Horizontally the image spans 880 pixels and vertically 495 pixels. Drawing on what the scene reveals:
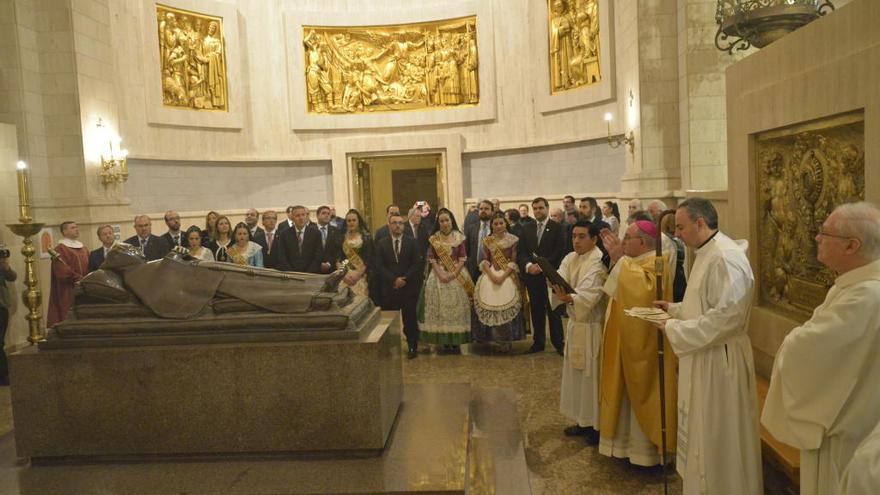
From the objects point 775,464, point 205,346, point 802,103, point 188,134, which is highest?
point 188,134

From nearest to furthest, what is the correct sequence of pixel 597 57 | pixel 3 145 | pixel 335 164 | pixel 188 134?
pixel 3 145
pixel 597 57
pixel 188 134
pixel 335 164

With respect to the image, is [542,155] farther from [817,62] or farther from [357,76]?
[817,62]

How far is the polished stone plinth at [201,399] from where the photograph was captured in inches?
Result: 148

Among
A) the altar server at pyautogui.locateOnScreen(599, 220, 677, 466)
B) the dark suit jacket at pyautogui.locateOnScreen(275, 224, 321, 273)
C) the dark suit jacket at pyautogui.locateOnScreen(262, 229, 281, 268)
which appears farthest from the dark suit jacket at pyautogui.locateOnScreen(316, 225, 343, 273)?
the altar server at pyautogui.locateOnScreen(599, 220, 677, 466)

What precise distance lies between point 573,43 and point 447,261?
6.34 metres

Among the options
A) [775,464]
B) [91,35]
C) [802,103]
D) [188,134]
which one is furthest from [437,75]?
[775,464]

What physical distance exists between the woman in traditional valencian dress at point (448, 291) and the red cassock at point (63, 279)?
386 centimetres

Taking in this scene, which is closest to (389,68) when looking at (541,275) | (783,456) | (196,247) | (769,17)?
(196,247)

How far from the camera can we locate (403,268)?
25.1ft

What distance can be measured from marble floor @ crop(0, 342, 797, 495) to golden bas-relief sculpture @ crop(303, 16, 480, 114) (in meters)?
→ 7.38

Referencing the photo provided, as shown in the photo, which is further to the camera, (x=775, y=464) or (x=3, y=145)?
(x=3, y=145)

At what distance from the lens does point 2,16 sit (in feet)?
29.0

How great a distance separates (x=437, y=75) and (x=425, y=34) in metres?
0.88

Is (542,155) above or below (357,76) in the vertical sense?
below
